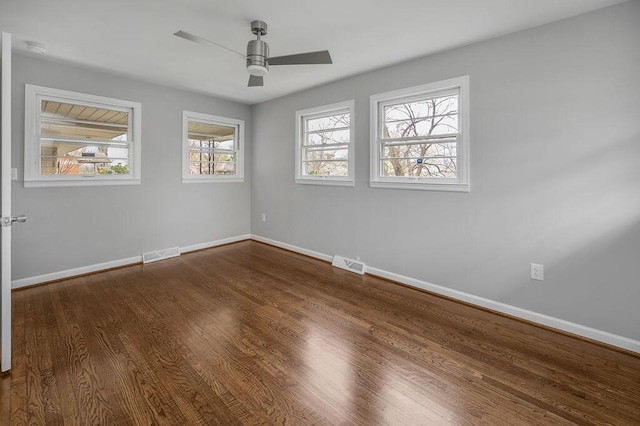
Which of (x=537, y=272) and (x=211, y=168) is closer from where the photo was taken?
(x=537, y=272)

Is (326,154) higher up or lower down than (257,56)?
lower down

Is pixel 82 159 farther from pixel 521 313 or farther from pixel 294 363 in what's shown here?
pixel 521 313

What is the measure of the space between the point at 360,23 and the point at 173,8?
1568mm

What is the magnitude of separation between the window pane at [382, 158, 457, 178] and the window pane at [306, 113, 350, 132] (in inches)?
37.2

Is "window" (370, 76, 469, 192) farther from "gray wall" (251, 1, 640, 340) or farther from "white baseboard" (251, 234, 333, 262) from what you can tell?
"white baseboard" (251, 234, 333, 262)

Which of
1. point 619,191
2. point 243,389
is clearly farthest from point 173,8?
point 619,191

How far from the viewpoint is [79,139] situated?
12.2 ft

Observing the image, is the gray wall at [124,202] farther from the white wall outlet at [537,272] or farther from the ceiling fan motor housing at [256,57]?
the white wall outlet at [537,272]

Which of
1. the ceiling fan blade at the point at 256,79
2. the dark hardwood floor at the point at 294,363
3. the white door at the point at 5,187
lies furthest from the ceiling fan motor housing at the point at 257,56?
the dark hardwood floor at the point at 294,363

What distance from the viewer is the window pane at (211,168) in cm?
498

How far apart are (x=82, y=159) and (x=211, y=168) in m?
1.84

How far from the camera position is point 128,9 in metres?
2.41

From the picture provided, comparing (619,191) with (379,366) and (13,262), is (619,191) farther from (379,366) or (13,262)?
(13,262)

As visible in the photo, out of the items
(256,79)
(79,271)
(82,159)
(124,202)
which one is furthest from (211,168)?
(256,79)
